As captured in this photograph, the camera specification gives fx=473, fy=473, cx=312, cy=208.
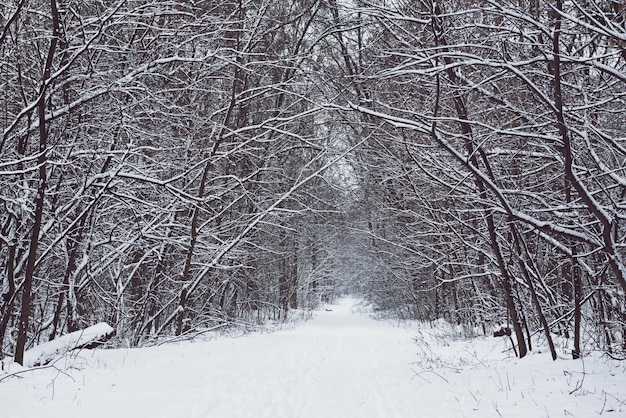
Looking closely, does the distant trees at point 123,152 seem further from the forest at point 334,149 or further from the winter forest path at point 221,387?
the winter forest path at point 221,387

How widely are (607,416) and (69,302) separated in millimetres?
7769

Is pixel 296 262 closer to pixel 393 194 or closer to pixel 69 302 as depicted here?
pixel 393 194

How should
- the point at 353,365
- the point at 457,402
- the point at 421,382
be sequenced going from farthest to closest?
the point at 353,365
the point at 421,382
the point at 457,402

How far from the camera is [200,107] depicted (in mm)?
13148

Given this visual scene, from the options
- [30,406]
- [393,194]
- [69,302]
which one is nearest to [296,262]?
[393,194]

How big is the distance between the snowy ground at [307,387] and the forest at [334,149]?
85 cm

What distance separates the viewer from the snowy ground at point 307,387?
4.12 meters

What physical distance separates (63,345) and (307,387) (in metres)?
3.51

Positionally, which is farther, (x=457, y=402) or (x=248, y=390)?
(x=248, y=390)

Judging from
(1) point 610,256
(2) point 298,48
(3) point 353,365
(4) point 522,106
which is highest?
(2) point 298,48

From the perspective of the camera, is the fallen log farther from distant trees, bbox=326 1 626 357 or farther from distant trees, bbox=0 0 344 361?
distant trees, bbox=326 1 626 357

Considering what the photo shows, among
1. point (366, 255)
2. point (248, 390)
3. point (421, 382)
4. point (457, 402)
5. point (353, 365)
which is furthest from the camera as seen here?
point (366, 255)

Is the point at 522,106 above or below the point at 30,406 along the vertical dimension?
above

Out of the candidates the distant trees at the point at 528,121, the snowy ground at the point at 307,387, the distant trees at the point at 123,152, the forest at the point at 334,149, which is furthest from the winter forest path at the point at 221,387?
the distant trees at the point at 528,121
